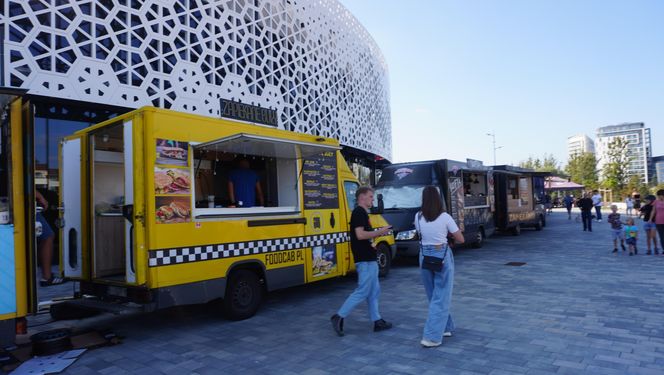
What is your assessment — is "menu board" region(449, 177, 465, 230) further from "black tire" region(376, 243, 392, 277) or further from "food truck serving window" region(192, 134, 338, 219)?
"food truck serving window" region(192, 134, 338, 219)

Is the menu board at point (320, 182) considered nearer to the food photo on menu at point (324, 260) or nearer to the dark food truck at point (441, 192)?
the food photo on menu at point (324, 260)

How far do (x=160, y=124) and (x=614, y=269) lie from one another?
9463 millimetres

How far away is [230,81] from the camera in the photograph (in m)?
18.8

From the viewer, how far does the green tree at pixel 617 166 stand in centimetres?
4281

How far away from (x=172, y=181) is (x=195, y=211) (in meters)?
0.51

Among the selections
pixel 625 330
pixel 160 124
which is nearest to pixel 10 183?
pixel 160 124

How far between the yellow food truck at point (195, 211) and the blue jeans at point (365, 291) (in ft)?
5.70

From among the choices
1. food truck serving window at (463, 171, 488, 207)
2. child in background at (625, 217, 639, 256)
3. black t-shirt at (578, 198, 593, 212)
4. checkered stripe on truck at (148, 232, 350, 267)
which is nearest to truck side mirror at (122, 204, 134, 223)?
checkered stripe on truck at (148, 232, 350, 267)

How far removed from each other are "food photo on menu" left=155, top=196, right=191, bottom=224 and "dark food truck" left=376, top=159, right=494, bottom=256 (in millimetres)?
6406

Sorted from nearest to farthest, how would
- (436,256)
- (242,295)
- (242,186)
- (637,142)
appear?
(436,256) → (242,295) → (242,186) → (637,142)

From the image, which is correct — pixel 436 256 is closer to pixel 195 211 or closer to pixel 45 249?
pixel 195 211

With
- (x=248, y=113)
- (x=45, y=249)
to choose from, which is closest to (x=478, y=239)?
(x=45, y=249)

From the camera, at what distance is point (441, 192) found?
11461 millimetres

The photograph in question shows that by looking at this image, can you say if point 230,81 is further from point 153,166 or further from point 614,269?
point 614,269
